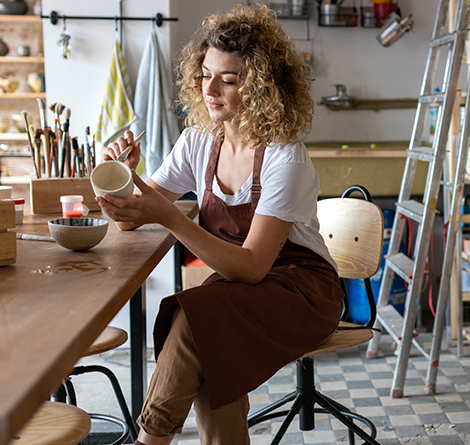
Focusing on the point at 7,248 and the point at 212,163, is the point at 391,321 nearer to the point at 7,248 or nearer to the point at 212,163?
the point at 212,163

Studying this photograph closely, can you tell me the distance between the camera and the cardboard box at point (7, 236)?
3.75 feet

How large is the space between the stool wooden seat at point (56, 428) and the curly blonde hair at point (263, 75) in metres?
0.90

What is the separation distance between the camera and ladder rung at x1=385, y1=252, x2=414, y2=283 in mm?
2557

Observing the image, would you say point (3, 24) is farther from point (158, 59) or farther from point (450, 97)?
point (450, 97)

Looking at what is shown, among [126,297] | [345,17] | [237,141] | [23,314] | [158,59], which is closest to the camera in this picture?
[23,314]

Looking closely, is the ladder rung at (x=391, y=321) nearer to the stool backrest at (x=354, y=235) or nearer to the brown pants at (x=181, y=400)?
the stool backrest at (x=354, y=235)

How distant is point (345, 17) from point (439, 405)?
266 centimetres

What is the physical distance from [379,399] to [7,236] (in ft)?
6.23

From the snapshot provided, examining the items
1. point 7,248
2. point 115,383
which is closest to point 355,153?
point 115,383

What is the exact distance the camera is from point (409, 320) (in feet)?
8.20

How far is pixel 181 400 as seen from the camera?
3.97 feet

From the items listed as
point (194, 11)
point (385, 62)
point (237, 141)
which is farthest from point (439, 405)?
point (194, 11)

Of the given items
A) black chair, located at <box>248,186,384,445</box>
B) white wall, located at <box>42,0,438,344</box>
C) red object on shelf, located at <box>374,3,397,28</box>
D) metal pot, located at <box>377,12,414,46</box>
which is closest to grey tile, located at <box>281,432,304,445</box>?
black chair, located at <box>248,186,384,445</box>

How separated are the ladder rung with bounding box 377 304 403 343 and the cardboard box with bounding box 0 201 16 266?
1902mm
